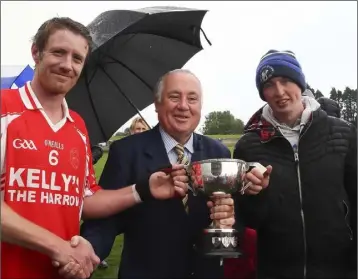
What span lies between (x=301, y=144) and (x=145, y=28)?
1880mm

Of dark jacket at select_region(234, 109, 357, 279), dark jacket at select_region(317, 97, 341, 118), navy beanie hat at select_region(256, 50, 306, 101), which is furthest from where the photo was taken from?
dark jacket at select_region(317, 97, 341, 118)

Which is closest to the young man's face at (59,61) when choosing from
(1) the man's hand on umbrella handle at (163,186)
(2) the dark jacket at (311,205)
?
(1) the man's hand on umbrella handle at (163,186)

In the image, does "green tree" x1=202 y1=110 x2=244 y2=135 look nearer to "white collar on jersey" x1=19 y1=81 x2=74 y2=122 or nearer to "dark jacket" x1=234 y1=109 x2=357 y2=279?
"dark jacket" x1=234 y1=109 x2=357 y2=279

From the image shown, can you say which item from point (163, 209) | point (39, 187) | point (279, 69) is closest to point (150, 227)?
point (163, 209)

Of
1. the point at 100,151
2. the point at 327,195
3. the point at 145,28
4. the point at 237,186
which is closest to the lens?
the point at 237,186

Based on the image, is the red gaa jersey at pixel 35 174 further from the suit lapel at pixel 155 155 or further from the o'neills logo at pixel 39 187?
the suit lapel at pixel 155 155

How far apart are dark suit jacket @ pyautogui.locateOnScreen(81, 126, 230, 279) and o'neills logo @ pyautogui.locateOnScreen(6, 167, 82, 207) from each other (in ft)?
1.21

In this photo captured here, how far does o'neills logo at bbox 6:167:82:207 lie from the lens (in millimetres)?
2400

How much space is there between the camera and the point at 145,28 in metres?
4.24

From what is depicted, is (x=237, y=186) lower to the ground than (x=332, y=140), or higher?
lower

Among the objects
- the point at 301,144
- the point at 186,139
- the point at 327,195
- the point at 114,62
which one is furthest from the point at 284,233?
the point at 114,62

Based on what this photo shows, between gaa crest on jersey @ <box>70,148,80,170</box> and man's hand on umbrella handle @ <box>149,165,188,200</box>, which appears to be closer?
gaa crest on jersey @ <box>70,148,80,170</box>

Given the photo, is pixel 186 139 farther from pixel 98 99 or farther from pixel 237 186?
pixel 98 99

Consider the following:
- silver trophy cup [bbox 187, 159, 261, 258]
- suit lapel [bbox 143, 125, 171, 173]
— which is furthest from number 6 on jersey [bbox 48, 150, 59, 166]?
silver trophy cup [bbox 187, 159, 261, 258]
